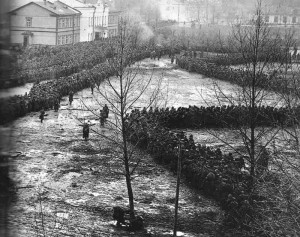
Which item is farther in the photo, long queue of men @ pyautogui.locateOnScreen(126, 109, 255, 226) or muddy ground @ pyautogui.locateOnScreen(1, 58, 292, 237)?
long queue of men @ pyautogui.locateOnScreen(126, 109, 255, 226)

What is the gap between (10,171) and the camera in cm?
176

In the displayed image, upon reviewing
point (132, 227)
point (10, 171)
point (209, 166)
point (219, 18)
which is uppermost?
point (219, 18)

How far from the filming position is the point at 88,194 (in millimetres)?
11586

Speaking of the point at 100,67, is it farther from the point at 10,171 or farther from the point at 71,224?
the point at 10,171

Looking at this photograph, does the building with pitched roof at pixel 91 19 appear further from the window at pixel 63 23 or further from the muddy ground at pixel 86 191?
the muddy ground at pixel 86 191

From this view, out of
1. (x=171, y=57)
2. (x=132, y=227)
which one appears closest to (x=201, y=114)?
(x=132, y=227)

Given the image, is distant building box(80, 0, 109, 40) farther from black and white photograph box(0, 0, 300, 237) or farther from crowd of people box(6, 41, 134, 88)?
black and white photograph box(0, 0, 300, 237)

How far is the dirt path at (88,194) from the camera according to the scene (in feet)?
31.8

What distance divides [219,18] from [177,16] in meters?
7.37

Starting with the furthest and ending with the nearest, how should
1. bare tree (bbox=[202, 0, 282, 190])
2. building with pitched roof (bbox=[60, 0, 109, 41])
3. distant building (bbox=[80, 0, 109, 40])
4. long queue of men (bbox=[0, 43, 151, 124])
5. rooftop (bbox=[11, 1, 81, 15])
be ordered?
distant building (bbox=[80, 0, 109, 40]) → building with pitched roof (bbox=[60, 0, 109, 41]) → rooftop (bbox=[11, 1, 81, 15]) → long queue of men (bbox=[0, 43, 151, 124]) → bare tree (bbox=[202, 0, 282, 190])

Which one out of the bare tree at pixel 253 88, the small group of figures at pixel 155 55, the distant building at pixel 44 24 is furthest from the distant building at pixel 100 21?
the bare tree at pixel 253 88

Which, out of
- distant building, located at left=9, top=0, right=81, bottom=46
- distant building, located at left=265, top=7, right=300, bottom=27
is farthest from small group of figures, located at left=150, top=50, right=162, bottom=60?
distant building, located at left=265, top=7, right=300, bottom=27

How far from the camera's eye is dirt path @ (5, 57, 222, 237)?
9703 millimetres

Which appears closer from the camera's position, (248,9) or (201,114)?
(201,114)
